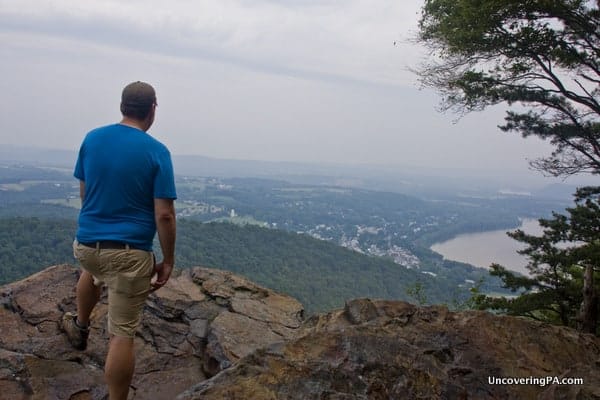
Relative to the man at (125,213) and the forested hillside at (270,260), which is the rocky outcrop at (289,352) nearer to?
the man at (125,213)

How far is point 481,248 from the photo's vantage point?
63125mm

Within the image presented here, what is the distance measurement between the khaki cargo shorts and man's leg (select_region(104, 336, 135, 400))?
7cm

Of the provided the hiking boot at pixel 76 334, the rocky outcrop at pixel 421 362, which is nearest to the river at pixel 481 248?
the rocky outcrop at pixel 421 362

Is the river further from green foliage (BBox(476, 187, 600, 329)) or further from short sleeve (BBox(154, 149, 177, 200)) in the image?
short sleeve (BBox(154, 149, 177, 200))

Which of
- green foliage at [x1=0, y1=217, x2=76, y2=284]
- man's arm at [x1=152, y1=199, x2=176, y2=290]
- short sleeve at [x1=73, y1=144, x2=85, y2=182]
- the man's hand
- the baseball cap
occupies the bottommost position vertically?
green foliage at [x1=0, y1=217, x2=76, y2=284]

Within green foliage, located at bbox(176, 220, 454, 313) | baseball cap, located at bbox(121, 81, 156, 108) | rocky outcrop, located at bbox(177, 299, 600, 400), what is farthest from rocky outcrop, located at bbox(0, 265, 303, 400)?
green foliage, located at bbox(176, 220, 454, 313)

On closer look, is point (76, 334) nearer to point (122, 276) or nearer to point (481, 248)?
point (122, 276)

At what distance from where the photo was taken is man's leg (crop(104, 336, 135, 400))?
3057 mm

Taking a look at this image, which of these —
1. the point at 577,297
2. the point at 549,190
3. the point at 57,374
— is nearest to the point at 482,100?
the point at 577,297

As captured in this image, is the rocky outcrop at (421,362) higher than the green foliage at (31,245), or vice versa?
the rocky outcrop at (421,362)

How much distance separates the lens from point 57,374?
385 cm

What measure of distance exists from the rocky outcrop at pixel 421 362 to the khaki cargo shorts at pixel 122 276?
0.71 m

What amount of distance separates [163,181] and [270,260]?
1857 inches

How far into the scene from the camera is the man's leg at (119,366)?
306cm
